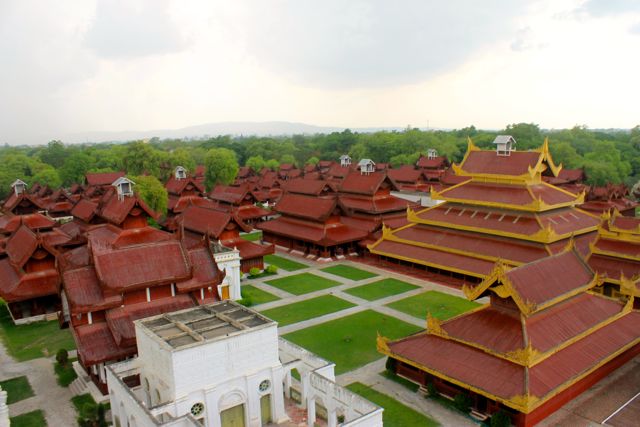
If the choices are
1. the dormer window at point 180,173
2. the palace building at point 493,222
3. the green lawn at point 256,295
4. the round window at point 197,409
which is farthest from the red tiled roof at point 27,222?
the round window at point 197,409

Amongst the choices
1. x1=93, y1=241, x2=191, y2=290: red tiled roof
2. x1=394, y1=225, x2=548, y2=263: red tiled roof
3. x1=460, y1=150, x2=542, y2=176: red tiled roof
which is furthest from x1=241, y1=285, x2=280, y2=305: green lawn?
x1=460, y1=150, x2=542, y2=176: red tiled roof

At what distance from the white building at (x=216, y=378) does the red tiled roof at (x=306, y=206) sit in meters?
25.7

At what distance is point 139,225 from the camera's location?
32.4 metres

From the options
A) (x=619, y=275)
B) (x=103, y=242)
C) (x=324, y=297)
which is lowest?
(x=324, y=297)

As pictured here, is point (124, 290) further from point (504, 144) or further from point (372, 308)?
point (504, 144)

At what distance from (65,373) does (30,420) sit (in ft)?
13.1

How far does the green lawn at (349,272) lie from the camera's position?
38875 millimetres

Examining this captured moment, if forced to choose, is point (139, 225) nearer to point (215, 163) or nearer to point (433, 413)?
point (433, 413)

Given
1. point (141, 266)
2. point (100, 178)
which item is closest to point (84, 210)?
point (141, 266)

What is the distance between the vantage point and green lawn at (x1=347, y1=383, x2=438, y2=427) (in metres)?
18.9

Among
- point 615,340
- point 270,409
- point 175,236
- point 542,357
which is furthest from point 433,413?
point 175,236

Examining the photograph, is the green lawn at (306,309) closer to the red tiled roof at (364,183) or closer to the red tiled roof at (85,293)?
the red tiled roof at (85,293)

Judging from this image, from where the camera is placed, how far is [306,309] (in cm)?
3178

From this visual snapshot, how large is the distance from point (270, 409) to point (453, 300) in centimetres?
1724
